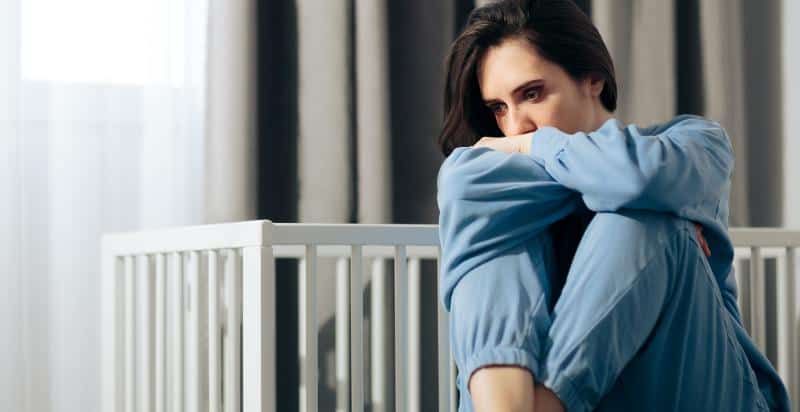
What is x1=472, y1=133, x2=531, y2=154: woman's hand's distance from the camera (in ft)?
3.66

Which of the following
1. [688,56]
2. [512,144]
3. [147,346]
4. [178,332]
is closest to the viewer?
→ [512,144]

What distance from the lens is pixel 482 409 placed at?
0.89 m

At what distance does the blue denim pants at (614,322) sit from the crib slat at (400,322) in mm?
321

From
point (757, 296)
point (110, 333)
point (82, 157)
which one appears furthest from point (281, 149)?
point (757, 296)

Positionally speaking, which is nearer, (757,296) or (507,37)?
(507,37)

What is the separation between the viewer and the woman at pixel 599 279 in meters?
0.91

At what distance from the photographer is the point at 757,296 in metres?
1.54

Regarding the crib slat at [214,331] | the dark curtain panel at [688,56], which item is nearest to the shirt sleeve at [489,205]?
the crib slat at [214,331]

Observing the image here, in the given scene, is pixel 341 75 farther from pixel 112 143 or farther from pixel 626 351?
pixel 626 351

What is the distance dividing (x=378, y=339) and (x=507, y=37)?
0.71m

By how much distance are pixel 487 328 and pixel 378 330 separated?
0.84 m

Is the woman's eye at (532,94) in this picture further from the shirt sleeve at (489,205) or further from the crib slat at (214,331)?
the crib slat at (214,331)

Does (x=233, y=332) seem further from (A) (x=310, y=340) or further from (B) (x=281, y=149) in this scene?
(B) (x=281, y=149)

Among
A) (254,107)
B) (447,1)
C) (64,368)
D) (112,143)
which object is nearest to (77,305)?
(64,368)
